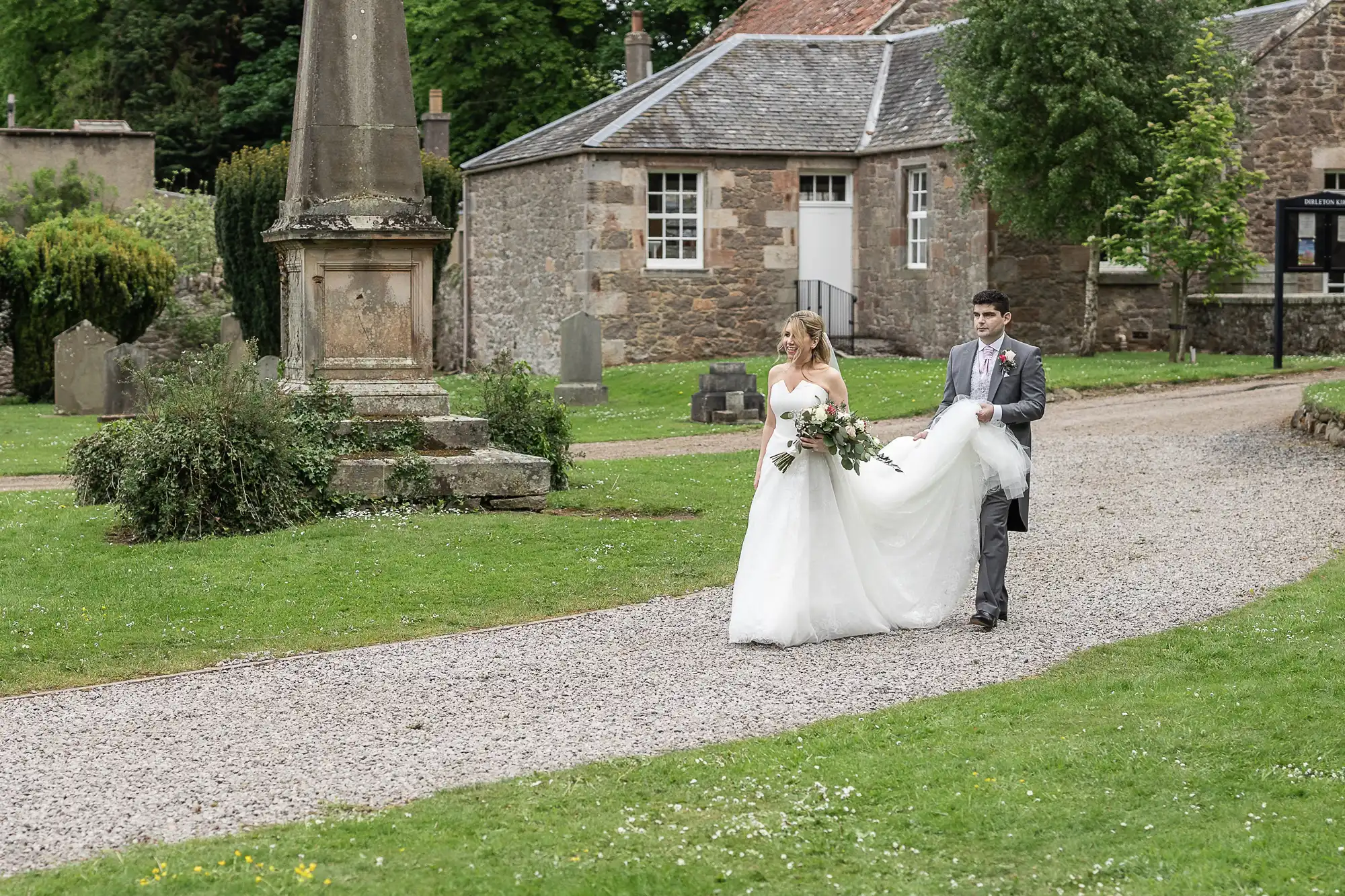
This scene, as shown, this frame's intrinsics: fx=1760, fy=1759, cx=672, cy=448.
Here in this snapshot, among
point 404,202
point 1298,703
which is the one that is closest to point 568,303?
point 404,202

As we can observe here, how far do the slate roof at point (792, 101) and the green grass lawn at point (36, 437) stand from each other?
9.80 metres

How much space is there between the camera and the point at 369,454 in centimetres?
1338

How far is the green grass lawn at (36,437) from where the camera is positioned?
18.4m

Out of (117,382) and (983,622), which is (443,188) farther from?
(983,622)

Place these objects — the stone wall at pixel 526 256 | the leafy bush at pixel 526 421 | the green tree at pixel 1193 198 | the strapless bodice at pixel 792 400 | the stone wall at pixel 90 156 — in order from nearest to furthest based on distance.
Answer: the strapless bodice at pixel 792 400
the leafy bush at pixel 526 421
the green tree at pixel 1193 198
the stone wall at pixel 526 256
the stone wall at pixel 90 156

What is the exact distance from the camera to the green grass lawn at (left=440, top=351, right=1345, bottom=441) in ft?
71.7

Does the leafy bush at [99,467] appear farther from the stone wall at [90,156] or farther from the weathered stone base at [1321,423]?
the stone wall at [90,156]

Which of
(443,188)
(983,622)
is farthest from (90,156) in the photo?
(983,622)

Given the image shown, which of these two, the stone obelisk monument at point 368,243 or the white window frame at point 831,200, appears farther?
the white window frame at point 831,200

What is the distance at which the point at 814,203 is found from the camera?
31.2 meters

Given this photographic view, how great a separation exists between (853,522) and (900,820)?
3.60 meters

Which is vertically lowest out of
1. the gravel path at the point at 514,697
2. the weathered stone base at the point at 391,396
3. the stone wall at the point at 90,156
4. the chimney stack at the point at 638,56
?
the gravel path at the point at 514,697

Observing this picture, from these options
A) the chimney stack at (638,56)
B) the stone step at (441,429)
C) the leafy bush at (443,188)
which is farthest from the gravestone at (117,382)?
the chimney stack at (638,56)

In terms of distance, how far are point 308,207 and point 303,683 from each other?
6030mm
